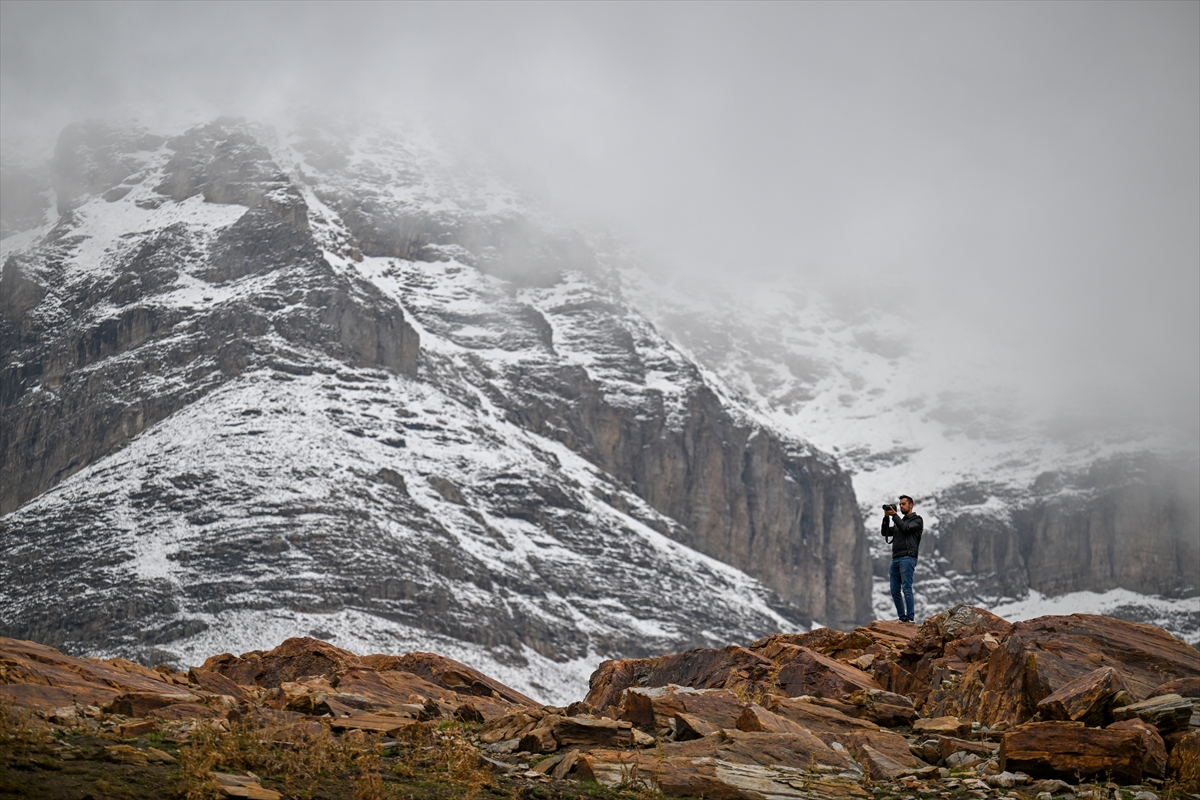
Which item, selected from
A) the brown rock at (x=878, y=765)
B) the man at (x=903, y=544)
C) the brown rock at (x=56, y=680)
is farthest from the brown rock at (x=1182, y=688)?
the brown rock at (x=56, y=680)

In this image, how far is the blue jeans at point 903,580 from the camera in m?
23.7

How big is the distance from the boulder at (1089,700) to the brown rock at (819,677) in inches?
154

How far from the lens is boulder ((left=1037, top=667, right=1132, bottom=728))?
599 inches

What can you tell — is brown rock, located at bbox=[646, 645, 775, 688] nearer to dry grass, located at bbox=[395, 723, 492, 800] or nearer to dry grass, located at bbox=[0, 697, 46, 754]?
dry grass, located at bbox=[395, 723, 492, 800]

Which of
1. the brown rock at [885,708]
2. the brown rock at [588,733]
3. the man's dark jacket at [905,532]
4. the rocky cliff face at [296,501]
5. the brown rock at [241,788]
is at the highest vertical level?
the rocky cliff face at [296,501]

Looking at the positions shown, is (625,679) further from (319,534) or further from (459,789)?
(319,534)

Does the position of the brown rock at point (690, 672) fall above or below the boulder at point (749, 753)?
above

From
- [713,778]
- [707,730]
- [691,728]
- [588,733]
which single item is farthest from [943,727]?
[588,733]

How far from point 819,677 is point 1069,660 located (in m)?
3.82

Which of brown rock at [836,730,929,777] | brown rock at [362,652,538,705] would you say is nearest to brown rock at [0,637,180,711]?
brown rock at [362,652,538,705]

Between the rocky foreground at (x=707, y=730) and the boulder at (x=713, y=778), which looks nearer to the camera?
the rocky foreground at (x=707, y=730)

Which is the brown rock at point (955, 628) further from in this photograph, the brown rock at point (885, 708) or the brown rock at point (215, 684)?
the brown rock at point (215, 684)

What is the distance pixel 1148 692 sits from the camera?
56.4ft

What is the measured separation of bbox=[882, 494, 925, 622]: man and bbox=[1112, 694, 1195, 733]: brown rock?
7.82m
